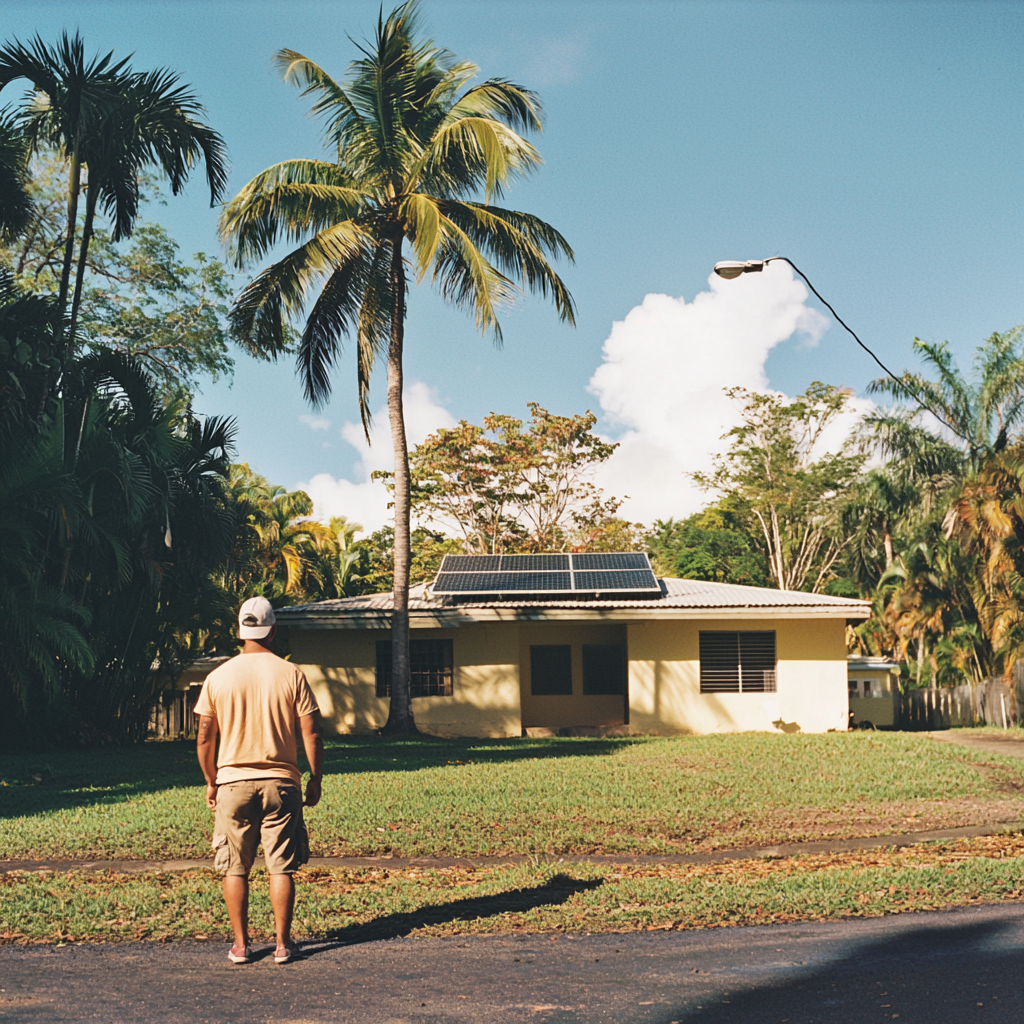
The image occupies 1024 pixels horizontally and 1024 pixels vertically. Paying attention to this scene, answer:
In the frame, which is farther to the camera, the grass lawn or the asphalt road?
the grass lawn

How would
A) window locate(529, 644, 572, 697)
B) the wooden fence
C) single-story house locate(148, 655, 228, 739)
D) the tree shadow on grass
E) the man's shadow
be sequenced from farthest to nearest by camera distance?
window locate(529, 644, 572, 697) < single-story house locate(148, 655, 228, 739) < the wooden fence < the tree shadow on grass < the man's shadow

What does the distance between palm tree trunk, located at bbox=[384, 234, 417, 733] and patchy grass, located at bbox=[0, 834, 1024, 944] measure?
11521 mm

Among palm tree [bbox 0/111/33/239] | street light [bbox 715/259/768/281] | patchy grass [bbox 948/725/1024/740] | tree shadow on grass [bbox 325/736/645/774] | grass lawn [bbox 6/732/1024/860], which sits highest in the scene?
palm tree [bbox 0/111/33/239]

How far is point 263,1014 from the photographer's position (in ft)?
14.2

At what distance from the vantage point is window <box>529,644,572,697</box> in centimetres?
2244

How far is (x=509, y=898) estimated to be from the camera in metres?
6.59

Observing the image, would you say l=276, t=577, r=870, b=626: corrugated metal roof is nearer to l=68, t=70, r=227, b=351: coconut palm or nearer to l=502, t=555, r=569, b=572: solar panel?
l=502, t=555, r=569, b=572: solar panel

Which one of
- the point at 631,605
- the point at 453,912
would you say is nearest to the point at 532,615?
the point at 631,605

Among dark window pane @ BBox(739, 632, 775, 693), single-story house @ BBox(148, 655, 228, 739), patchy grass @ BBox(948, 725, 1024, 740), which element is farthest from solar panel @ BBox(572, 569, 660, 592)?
single-story house @ BBox(148, 655, 228, 739)

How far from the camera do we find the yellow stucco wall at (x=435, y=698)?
816 inches

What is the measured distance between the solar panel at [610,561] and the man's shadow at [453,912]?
15706 mm

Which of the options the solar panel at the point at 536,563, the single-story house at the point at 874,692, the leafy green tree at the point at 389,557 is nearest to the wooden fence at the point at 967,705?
the single-story house at the point at 874,692

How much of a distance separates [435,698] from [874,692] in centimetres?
1680

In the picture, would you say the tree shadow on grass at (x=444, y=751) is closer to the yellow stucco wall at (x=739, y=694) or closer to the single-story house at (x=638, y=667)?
the single-story house at (x=638, y=667)
